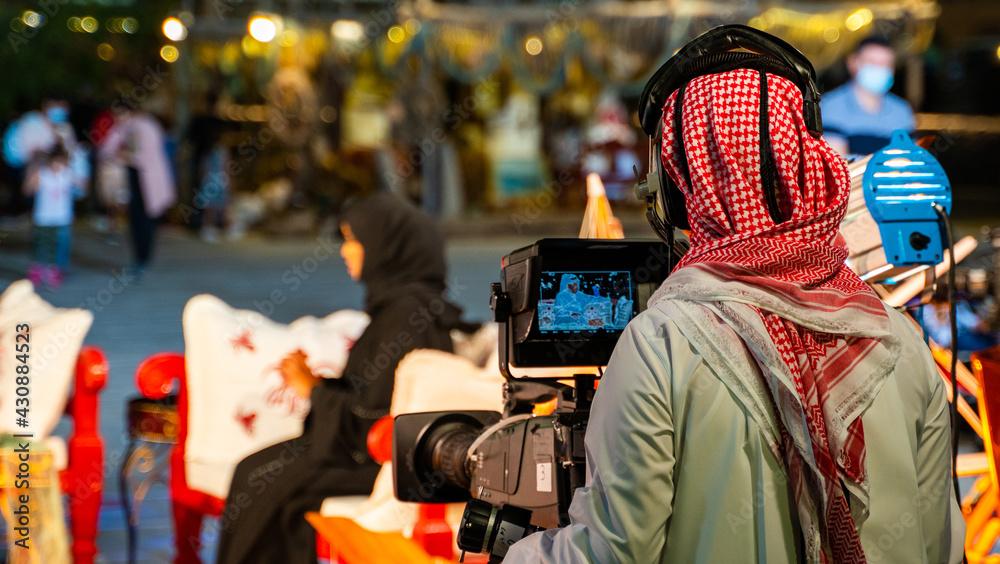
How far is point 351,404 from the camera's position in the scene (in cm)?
283

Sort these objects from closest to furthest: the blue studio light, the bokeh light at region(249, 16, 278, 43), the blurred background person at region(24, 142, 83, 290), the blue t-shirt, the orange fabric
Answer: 1. the blue studio light
2. the orange fabric
3. the blue t-shirt
4. the blurred background person at region(24, 142, 83, 290)
5. the bokeh light at region(249, 16, 278, 43)

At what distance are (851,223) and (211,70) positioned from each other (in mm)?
12178

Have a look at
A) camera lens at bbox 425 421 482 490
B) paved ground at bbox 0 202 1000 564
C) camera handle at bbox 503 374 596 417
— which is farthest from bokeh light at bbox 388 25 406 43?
camera handle at bbox 503 374 596 417

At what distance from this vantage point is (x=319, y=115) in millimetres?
11922

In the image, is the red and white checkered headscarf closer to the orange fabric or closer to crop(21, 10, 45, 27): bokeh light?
the orange fabric

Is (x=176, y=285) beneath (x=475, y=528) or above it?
above

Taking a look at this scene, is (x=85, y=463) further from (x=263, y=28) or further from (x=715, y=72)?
(x=263, y=28)

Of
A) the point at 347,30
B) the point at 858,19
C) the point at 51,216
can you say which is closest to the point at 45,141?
the point at 51,216

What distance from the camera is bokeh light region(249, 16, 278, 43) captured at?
11.3m

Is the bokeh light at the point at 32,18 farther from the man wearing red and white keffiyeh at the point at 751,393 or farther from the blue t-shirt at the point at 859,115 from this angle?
the man wearing red and white keffiyeh at the point at 751,393

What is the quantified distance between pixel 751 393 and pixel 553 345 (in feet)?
1.39

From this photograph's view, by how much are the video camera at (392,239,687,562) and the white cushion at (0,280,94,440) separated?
1814mm

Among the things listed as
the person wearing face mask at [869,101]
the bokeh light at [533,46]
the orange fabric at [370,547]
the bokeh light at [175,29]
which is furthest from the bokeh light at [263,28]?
the orange fabric at [370,547]

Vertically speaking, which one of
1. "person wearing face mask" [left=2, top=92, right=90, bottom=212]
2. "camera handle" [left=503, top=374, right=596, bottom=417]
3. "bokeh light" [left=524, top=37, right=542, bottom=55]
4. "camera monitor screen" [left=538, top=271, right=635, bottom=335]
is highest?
"bokeh light" [left=524, top=37, right=542, bottom=55]
